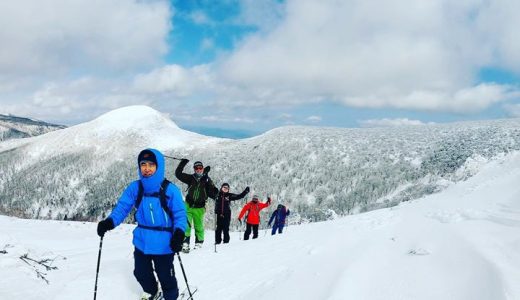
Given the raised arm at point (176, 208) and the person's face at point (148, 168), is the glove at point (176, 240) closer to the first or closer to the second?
the raised arm at point (176, 208)

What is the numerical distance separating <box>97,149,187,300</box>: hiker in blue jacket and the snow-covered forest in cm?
4578

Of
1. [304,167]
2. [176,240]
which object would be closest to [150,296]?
[176,240]

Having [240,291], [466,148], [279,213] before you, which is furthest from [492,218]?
[466,148]

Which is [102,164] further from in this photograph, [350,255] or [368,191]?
[350,255]

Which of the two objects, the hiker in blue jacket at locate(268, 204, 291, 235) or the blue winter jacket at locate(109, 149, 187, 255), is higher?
the blue winter jacket at locate(109, 149, 187, 255)

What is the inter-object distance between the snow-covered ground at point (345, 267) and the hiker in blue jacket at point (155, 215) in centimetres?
123

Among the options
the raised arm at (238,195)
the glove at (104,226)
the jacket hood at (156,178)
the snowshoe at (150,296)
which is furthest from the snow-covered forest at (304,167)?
the jacket hood at (156,178)

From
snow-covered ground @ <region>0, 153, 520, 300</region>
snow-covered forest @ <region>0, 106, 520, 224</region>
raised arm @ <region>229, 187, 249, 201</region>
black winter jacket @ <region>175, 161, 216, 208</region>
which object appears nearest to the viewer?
snow-covered ground @ <region>0, 153, 520, 300</region>

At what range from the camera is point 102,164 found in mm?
176750

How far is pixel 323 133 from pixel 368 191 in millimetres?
33978

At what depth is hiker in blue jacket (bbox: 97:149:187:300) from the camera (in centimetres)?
558

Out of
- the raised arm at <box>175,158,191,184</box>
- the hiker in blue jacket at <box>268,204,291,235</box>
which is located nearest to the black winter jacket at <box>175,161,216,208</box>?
the raised arm at <box>175,158,191,184</box>

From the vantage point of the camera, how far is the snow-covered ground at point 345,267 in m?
5.31

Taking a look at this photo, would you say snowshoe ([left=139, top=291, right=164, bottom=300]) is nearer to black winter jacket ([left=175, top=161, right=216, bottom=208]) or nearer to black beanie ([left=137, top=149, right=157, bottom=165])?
black beanie ([left=137, top=149, right=157, bottom=165])
